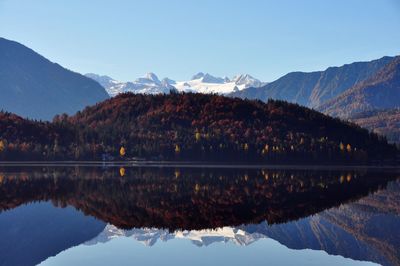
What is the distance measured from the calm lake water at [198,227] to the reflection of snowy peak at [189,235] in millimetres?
122

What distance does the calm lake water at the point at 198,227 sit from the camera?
58094 mm

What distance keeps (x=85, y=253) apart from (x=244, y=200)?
151 ft

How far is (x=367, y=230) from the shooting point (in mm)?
75312

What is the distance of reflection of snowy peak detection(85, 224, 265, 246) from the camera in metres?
65.1

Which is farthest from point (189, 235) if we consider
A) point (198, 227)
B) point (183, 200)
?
point (183, 200)

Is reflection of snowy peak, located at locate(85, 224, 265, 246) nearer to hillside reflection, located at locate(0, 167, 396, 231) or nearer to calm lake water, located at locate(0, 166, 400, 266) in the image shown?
calm lake water, located at locate(0, 166, 400, 266)

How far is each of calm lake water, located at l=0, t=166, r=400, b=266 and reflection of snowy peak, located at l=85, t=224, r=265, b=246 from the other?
12 cm

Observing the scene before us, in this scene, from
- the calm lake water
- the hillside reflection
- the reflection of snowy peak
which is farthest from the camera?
the hillside reflection

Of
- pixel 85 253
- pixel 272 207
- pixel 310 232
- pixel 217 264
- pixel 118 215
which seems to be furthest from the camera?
pixel 272 207

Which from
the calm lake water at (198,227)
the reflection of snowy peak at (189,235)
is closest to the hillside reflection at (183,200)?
the calm lake water at (198,227)

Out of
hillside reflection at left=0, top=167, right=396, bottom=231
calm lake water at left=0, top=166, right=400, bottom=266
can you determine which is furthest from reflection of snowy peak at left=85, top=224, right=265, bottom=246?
hillside reflection at left=0, top=167, right=396, bottom=231

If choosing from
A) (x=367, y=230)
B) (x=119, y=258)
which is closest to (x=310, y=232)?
(x=367, y=230)

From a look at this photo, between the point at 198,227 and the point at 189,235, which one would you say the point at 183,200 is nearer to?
the point at 198,227

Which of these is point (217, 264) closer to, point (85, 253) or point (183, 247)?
point (183, 247)
